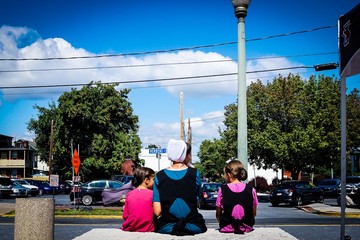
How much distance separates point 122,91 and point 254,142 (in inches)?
869

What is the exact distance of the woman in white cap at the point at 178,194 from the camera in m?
5.32

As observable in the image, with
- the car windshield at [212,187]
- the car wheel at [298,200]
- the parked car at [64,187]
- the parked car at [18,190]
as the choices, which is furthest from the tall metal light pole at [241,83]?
the parked car at [64,187]

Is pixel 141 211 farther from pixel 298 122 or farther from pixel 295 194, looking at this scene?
pixel 298 122

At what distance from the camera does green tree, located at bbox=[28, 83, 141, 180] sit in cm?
5688

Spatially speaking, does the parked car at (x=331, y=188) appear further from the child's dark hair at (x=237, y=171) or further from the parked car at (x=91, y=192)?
the child's dark hair at (x=237, y=171)

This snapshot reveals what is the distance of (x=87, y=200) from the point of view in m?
29.6

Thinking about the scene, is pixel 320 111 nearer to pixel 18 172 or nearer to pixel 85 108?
pixel 85 108

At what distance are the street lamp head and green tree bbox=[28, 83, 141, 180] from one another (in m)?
48.0

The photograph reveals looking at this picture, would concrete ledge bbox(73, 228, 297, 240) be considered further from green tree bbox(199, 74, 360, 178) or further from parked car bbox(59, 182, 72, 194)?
parked car bbox(59, 182, 72, 194)

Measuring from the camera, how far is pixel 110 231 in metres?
6.23

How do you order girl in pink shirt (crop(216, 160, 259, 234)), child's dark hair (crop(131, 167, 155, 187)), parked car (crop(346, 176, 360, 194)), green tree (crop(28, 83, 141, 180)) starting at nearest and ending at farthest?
girl in pink shirt (crop(216, 160, 259, 234)) < child's dark hair (crop(131, 167, 155, 187)) < parked car (crop(346, 176, 360, 194)) < green tree (crop(28, 83, 141, 180))

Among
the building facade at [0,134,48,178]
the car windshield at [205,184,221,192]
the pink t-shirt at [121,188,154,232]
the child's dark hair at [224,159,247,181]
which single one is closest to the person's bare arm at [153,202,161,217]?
the pink t-shirt at [121,188,154,232]

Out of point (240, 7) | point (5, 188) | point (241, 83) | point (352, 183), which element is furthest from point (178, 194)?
point (5, 188)

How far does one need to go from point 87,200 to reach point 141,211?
24.6m
